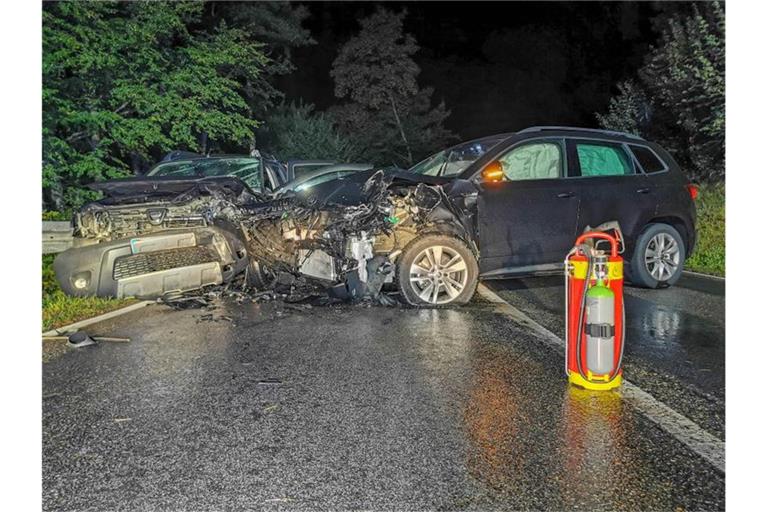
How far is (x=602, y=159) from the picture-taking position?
25.0 ft

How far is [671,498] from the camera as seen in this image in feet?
8.82

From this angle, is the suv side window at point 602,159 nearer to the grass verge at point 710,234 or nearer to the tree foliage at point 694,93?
the grass verge at point 710,234

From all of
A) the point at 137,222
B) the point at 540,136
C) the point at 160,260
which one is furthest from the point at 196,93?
the point at 540,136

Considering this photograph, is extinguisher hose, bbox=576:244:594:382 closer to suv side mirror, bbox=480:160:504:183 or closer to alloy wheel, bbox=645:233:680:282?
suv side mirror, bbox=480:160:504:183

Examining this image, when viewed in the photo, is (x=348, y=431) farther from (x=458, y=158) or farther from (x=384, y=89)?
(x=384, y=89)

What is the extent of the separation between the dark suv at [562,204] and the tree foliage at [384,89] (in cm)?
2304

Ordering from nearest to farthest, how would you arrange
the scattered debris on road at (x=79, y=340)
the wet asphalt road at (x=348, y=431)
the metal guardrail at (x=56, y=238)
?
the wet asphalt road at (x=348, y=431) < the scattered debris on road at (x=79, y=340) < the metal guardrail at (x=56, y=238)

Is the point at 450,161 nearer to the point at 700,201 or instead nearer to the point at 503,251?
the point at 503,251

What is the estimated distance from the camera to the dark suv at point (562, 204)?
698cm

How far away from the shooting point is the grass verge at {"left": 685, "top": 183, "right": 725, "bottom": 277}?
11194 mm

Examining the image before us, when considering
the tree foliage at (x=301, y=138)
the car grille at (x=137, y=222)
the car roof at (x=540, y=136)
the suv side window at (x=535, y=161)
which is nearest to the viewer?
the car grille at (x=137, y=222)

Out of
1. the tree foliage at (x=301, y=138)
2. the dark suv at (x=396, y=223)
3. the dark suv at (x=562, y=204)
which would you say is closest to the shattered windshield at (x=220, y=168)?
the dark suv at (x=396, y=223)

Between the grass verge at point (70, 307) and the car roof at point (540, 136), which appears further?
the car roof at point (540, 136)

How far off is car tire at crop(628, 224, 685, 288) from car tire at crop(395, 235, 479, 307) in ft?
7.20
